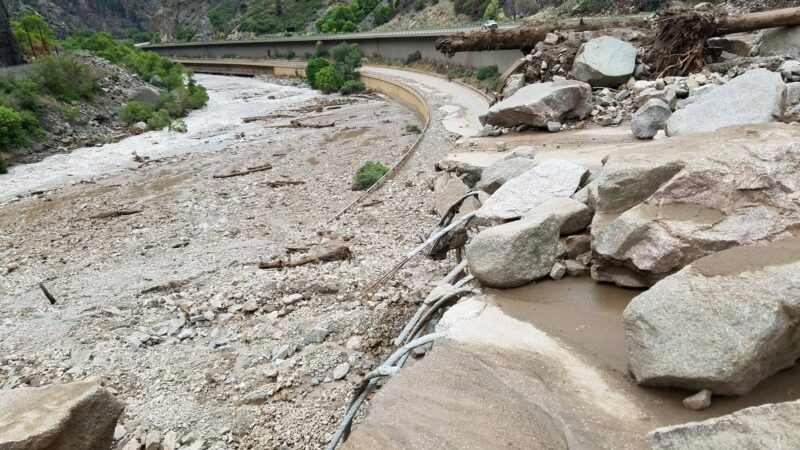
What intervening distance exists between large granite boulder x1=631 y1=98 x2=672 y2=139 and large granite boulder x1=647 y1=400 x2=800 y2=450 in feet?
22.5

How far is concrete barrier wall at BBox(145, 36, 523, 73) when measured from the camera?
25903 millimetres

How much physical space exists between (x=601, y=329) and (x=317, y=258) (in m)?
5.55

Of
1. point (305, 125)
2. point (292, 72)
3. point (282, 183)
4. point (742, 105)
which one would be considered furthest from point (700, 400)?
point (292, 72)

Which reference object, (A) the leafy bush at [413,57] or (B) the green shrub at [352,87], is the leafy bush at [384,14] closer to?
(A) the leafy bush at [413,57]

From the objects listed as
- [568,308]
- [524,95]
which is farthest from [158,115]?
[568,308]

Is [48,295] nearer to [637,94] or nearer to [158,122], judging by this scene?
[637,94]

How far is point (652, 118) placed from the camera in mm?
8102

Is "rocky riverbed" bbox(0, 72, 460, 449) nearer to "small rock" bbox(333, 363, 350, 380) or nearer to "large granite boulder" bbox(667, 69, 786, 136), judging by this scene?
"small rock" bbox(333, 363, 350, 380)

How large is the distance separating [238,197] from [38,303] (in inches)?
233

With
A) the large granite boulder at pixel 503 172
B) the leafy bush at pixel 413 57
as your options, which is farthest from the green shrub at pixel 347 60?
the large granite boulder at pixel 503 172

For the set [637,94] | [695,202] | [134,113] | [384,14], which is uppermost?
[384,14]

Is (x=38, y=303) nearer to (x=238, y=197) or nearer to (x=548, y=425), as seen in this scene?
(x=238, y=197)

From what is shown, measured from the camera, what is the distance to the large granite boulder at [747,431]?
2066mm

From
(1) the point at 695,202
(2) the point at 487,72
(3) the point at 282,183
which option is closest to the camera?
(1) the point at 695,202
